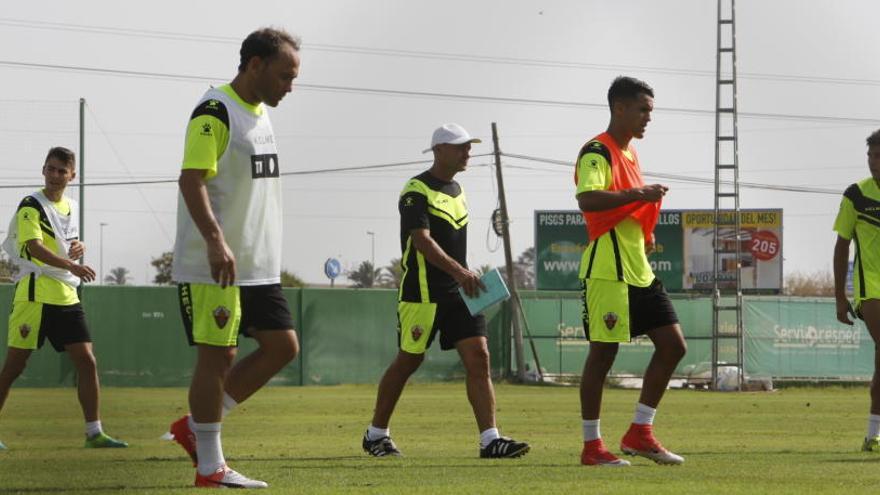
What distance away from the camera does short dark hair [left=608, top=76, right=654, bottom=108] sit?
32.9 ft

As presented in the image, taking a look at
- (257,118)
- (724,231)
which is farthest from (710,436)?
(724,231)

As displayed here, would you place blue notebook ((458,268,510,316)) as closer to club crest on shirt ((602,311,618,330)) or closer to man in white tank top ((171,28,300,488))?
club crest on shirt ((602,311,618,330))

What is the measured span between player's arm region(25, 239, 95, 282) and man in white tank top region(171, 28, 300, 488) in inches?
150

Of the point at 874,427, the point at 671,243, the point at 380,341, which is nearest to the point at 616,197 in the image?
the point at 874,427

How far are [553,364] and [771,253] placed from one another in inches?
778

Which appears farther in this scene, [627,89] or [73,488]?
[627,89]

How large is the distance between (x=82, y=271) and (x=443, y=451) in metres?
2.86

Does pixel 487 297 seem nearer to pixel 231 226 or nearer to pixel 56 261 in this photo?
pixel 231 226

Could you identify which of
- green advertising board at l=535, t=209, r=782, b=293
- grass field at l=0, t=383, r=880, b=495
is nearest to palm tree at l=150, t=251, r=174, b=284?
green advertising board at l=535, t=209, r=782, b=293

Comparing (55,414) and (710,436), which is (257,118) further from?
(55,414)

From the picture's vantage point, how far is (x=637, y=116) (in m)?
9.98

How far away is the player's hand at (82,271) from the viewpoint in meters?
11.6

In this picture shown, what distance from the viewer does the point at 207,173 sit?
770 centimetres

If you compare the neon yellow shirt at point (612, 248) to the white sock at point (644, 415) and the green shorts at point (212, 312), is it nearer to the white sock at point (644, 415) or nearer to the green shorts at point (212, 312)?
the white sock at point (644, 415)
